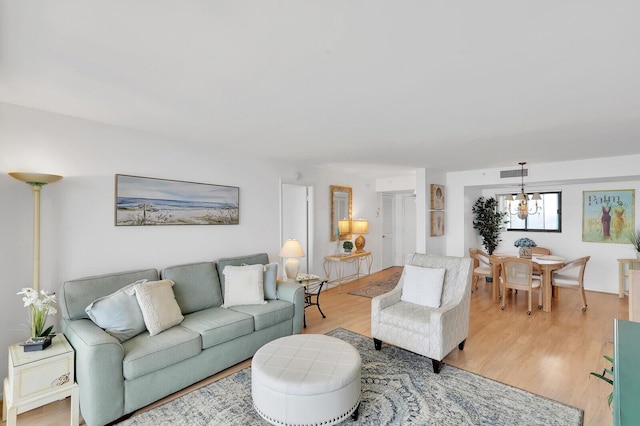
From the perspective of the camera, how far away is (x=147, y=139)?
10.8 feet

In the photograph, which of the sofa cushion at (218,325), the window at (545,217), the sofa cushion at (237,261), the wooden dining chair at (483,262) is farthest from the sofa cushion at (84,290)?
the window at (545,217)

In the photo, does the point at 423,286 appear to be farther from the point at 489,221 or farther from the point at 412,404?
the point at 489,221

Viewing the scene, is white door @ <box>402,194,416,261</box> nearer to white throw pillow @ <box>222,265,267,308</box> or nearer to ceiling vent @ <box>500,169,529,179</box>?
ceiling vent @ <box>500,169,529,179</box>

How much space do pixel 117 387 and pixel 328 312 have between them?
2794 mm

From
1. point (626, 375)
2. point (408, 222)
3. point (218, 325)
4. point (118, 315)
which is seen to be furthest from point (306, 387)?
point (408, 222)

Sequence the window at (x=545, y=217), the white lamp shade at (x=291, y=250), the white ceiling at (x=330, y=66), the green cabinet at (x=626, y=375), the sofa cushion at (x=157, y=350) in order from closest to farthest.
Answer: the green cabinet at (x=626, y=375), the white ceiling at (x=330, y=66), the sofa cushion at (x=157, y=350), the white lamp shade at (x=291, y=250), the window at (x=545, y=217)

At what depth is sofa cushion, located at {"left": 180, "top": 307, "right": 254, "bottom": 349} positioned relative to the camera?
266 cm

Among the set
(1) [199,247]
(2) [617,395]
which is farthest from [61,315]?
(2) [617,395]

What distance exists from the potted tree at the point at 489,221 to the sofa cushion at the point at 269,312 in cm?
495

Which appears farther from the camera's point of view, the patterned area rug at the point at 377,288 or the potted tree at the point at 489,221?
the potted tree at the point at 489,221

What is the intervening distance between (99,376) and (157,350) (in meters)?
0.36

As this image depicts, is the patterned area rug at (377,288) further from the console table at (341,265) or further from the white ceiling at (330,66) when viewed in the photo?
the white ceiling at (330,66)

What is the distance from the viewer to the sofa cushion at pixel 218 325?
2.66 m

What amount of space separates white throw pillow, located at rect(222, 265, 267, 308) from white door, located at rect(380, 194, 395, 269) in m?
4.61
